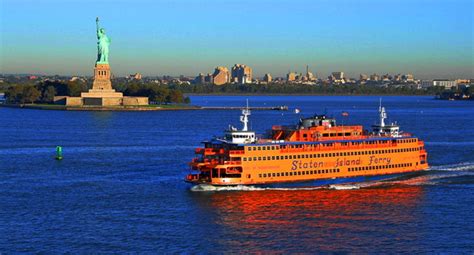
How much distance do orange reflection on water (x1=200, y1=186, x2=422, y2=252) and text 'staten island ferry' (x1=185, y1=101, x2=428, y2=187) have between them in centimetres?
123

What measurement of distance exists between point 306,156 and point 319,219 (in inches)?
327

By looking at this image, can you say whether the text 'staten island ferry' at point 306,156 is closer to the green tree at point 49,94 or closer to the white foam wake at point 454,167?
the white foam wake at point 454,167

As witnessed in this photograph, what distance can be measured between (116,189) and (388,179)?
46.3 feet

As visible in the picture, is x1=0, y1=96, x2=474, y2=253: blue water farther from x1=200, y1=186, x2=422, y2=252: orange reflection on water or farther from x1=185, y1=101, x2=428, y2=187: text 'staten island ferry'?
x1=185, y1=101, x2=428, y2=187: text 'staten island ferry'

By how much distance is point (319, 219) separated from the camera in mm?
33875

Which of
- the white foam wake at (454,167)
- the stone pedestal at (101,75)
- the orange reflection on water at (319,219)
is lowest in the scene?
the orange reflection on water at (319,219)

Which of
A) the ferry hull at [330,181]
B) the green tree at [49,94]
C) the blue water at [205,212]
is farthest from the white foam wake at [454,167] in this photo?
the green tree at [49,94]

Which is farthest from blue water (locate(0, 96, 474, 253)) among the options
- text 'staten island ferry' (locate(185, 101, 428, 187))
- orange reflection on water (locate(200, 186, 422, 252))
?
text 'staten island ferry' (locate(185, 101, 428, 187))

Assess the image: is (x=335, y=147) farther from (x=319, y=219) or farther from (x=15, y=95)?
(x=15, y=95)

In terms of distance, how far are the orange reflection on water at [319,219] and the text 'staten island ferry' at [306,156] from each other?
123 cm

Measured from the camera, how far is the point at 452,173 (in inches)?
1863

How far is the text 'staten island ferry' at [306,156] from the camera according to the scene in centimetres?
4012

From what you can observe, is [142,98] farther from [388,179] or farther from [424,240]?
[424,240]

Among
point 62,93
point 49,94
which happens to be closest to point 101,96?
point 49,94
